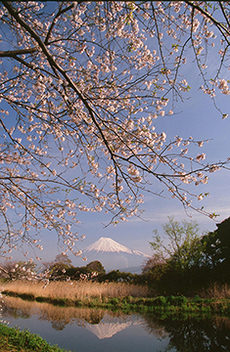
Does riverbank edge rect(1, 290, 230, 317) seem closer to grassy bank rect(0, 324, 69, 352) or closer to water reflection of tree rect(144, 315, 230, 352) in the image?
water reflection of tree rect(144, 315, 230, 352)

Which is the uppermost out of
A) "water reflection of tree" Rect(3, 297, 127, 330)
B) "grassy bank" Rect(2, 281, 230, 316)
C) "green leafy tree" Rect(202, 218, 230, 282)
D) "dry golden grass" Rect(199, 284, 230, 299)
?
"green leafy tree" Rect(202, 218, 230, 282)

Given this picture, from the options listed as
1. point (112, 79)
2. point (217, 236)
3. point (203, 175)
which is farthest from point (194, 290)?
point (112, 79)

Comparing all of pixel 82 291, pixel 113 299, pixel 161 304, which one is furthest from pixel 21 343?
pixel 82 291

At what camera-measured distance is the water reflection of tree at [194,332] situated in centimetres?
437

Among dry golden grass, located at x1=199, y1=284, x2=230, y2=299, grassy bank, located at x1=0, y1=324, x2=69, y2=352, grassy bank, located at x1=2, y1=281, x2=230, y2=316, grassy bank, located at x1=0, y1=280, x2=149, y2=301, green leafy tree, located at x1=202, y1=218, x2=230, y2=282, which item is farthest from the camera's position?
green leafy tree, located at x1=202, y1=218, x2=230, y2=282

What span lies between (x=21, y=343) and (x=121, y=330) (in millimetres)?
2416

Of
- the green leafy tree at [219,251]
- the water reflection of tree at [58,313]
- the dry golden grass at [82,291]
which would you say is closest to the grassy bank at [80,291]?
the dry golden grass at [82,291]

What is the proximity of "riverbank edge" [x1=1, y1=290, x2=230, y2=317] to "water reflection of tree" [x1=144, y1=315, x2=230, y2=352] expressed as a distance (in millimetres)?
832

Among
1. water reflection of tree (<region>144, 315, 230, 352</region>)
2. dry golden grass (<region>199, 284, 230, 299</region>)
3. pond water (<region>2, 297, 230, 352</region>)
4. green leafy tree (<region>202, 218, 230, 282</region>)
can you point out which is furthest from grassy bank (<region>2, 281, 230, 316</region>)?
green leafy tree (<region>202, 218, 230, 282</region>)

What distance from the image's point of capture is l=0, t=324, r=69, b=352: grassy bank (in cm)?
434

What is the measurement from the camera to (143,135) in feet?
12.0

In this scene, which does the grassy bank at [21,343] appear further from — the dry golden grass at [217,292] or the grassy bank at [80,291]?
the dry golden grass at [217,292]

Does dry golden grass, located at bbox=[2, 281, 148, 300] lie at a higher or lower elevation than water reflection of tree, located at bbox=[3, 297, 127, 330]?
higher

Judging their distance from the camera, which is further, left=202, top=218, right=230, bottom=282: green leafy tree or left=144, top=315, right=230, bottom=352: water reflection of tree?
left=202, top=218, right=230, bottom=282: green leafy tree
